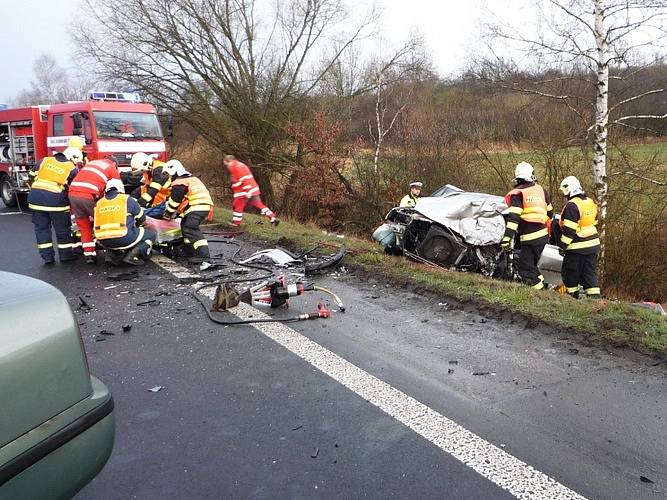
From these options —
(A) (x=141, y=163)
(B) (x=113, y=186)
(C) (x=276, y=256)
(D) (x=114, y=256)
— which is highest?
(A) (x=141, y=163)

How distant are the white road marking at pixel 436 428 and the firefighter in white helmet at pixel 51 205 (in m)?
4.74

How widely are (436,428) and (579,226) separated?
188 inches

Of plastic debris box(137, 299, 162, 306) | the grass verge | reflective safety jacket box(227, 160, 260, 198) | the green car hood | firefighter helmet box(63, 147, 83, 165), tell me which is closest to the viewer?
the green car hood

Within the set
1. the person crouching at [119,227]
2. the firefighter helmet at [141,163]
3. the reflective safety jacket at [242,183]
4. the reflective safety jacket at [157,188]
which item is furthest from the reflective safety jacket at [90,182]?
the reflective safety jacket at [242,183]

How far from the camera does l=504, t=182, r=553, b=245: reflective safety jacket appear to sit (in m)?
6.63

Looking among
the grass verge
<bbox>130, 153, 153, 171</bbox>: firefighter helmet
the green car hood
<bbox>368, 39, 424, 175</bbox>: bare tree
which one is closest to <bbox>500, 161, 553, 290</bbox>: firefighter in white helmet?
the grass verge

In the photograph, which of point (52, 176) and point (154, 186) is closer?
point (52, 176)

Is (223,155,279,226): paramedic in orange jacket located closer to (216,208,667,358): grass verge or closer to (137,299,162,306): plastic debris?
(216,208,667,358): grass verge

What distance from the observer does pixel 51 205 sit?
295 inches

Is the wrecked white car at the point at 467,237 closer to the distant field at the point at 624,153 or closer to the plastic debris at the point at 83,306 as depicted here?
the plastic debris at the point at 83,306

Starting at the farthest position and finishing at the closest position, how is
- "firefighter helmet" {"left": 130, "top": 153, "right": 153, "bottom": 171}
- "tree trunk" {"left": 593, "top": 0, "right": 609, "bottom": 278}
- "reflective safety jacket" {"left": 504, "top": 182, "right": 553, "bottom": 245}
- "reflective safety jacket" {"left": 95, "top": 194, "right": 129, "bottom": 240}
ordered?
"tree trunk" {"left": 593, "top": 0, "right": 609, "bottom": 278} < "firefighter helmet" {"left": 130, "top": 153, "right": 153, "bottom": 171} < "reflective safety jacket" {"left": 95, "top": 194, "right": 129, "bottom": 240} < "reflective safety jacket" {"left": 504, "top": 182, "right": 553, "bottom": 245}

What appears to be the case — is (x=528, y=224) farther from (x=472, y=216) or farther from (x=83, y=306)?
(x=83, y=306)

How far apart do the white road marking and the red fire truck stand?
1014 cm

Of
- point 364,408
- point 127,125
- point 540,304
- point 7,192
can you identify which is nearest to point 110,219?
point 364,408
